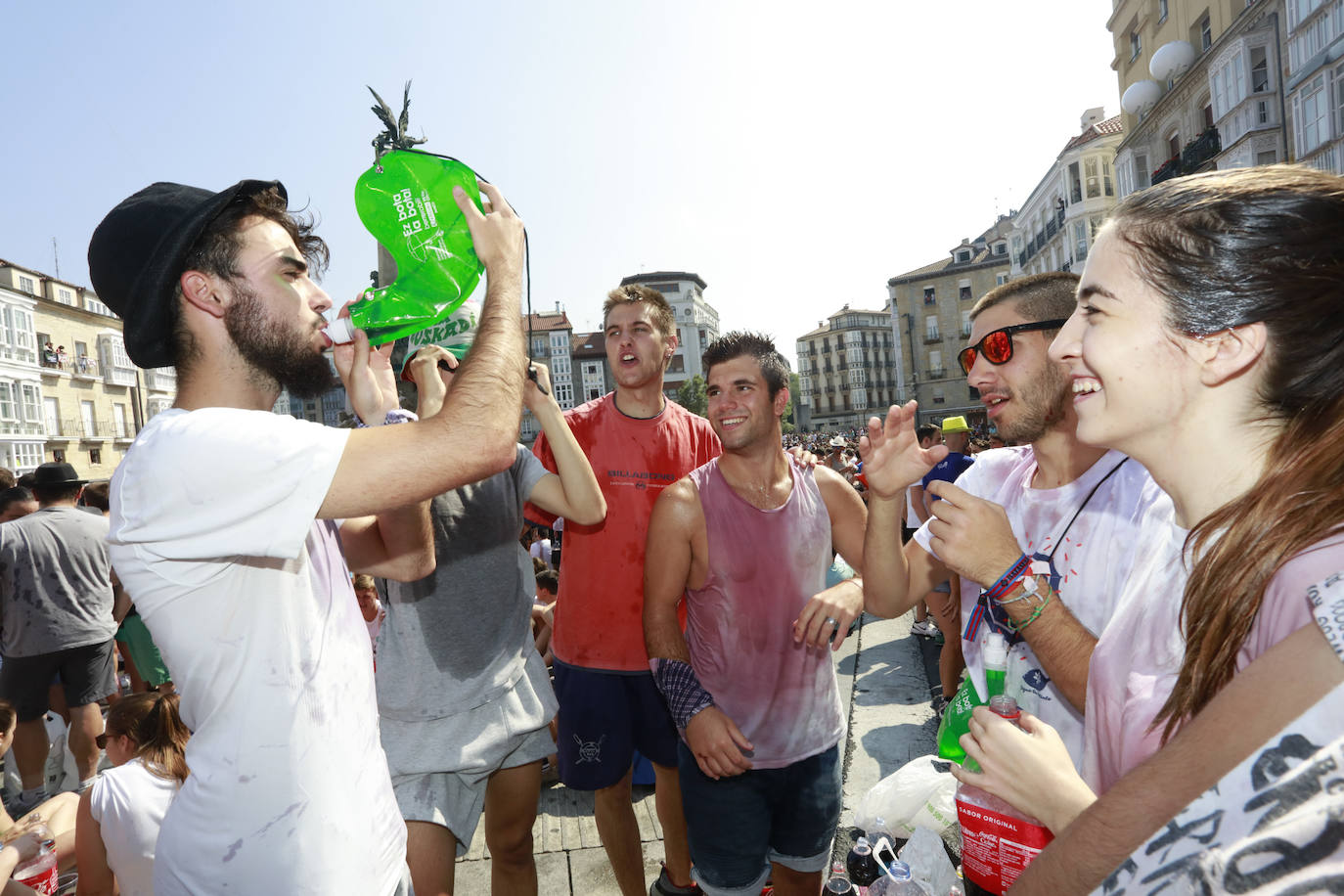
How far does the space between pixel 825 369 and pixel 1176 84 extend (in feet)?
213

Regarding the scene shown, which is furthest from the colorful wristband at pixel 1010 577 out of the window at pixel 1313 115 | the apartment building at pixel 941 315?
the apartment building at pixel 941 315

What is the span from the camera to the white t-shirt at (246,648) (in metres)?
1.33

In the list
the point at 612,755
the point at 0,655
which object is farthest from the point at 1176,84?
the point at 0,655

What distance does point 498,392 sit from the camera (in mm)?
1504

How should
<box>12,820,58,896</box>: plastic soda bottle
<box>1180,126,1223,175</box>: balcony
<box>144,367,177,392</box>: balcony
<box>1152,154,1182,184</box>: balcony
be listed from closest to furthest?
<box>12,820,58,896</box>: plastic soda bottle, <box>1180,126,1223,175</box>: balcony, <box>1152,154,1182,184</box>: balcony, <box>144,367,177,392</box>: balcony

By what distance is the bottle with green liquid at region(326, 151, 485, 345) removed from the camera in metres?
2.04

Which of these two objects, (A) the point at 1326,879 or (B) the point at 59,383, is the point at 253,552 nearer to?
(A) the point at 1326,879

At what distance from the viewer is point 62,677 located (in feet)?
19.2

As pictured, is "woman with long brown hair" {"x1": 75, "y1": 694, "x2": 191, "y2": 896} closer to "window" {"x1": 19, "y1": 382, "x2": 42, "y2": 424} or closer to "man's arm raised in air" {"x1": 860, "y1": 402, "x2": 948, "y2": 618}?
"man's arm raised in air" {"x1": 860, "y1": 402, "x2": 948, "y2": 618}

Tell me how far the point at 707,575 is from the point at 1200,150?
26253 millimetres

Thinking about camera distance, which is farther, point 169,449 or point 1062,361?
point 1062,361

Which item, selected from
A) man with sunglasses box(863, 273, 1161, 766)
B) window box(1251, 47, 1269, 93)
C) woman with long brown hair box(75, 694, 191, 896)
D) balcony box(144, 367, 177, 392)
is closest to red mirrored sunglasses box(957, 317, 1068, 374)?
man with sunglasses box(863, 273, 1161, 766)

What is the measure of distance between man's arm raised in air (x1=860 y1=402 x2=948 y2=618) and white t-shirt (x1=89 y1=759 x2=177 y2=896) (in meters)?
2.83

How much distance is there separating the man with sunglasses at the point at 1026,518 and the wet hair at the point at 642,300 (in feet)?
5.72
